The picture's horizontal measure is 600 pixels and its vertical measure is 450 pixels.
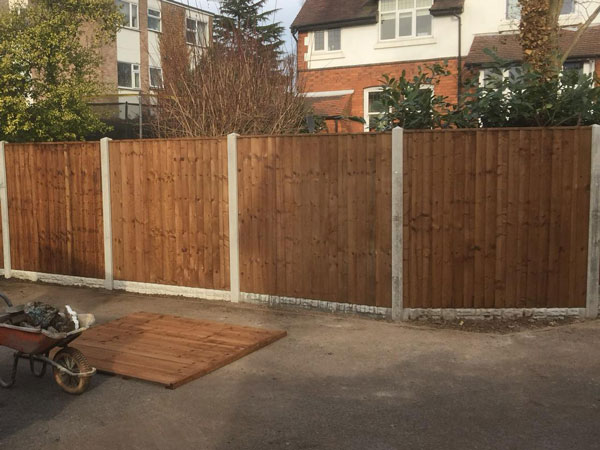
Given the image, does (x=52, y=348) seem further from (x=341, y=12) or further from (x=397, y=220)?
(x=341, y=12)

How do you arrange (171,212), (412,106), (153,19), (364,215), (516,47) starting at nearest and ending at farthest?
1. (364,215)
2. (412,106)
3. (171,212)
4. (516,47)
5. (153,19)

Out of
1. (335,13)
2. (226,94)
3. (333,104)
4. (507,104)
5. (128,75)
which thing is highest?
(335,13)

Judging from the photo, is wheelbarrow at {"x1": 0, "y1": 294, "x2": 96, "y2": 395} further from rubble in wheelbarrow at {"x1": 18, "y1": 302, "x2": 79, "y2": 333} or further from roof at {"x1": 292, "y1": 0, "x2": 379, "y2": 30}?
roof at {"x1": 292, "y1": 0, "x2": 379, "y2": 30}

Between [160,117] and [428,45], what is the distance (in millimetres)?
14879

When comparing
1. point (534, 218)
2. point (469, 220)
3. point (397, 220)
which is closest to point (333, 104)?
point (397, 220)

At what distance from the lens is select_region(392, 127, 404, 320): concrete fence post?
8.11 meters

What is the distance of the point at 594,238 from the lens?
797 centimetres

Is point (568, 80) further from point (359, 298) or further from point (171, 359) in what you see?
point (171, 359)

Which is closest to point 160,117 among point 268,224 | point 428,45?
point 268,224

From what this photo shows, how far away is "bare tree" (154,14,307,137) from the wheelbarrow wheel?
6.14 m

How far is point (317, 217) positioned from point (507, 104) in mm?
2934

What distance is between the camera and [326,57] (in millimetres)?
26562

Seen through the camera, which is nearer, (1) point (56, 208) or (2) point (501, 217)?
(2) point (501, 217)

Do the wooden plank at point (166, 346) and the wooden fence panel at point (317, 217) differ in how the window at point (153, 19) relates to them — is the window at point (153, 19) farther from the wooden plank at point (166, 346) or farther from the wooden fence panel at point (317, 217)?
the wooden plank at point (166, 346)
